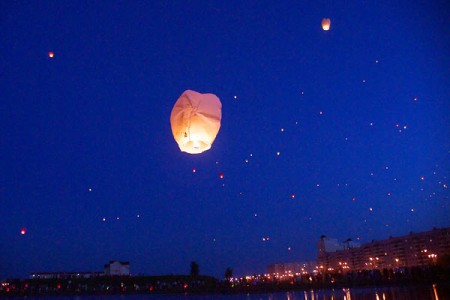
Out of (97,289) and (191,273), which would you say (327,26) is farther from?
(191,273)

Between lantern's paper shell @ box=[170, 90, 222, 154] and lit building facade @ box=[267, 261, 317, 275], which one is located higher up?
lit building facade @ box=[267, 261, 317, 275]

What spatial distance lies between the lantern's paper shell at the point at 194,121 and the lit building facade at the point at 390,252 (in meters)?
39.5

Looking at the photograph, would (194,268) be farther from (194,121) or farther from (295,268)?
(194,121)

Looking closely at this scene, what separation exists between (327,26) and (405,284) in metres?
14.0

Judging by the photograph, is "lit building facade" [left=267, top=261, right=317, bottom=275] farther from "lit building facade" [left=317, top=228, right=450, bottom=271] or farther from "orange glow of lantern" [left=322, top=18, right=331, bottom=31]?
"orange glow of lantern" [left=322, top=18, right=331, bottom=31]

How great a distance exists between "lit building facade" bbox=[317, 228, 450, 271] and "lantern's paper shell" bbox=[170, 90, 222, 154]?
3950 cm

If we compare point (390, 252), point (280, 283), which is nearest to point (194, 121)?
point (280, 283)

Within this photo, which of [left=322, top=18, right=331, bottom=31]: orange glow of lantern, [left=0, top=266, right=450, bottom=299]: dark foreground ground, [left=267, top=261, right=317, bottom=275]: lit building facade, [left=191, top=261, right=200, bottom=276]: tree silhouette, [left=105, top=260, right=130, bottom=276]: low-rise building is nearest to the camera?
[left=322, top=18, right=331, bottom=31]: orange glow of lantern

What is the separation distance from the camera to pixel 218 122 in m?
5.36

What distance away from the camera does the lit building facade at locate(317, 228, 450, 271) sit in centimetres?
4228

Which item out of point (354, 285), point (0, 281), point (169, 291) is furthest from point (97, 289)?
point (354, 285)

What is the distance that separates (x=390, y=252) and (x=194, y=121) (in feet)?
166

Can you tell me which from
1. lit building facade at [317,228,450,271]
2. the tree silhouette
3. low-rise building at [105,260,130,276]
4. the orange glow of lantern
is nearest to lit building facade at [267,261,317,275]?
lit building facade at [317,228,450,271]

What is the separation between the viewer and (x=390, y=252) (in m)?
50.2
